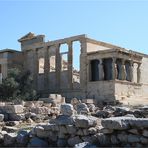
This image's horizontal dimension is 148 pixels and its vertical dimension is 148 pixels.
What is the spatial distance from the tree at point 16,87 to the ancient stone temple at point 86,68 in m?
3.10

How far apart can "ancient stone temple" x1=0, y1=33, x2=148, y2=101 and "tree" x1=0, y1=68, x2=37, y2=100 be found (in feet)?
10.2

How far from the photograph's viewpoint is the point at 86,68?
1298 inches

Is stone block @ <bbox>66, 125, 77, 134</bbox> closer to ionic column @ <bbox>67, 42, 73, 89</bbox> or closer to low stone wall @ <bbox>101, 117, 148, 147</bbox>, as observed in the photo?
low stone wall @ <bbox>101, 117, 148, 147</bbox>

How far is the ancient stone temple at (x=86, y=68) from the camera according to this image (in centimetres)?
3169

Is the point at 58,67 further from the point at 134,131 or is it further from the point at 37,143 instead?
the point at 134,131

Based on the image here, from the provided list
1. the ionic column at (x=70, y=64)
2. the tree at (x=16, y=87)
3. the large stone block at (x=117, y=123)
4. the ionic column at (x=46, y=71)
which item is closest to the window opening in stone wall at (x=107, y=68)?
the ionic column at (x=70, y=64)

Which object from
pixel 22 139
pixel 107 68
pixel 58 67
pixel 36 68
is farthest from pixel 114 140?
pixel 36 68

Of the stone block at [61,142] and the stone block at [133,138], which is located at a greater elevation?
the stone block at [133,138]

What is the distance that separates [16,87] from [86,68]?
6484 millimetres

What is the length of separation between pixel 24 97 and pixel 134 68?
12476mm

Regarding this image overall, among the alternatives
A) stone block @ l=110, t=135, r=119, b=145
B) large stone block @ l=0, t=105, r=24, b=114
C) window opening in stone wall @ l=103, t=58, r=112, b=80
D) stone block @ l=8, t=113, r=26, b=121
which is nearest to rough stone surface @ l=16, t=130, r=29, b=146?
stone block @ l=110, t=135, r=119, b=145

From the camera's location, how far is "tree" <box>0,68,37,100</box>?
1208 inches

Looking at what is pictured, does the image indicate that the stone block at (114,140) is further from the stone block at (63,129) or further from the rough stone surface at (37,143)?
the rough stone surface at (37,143)

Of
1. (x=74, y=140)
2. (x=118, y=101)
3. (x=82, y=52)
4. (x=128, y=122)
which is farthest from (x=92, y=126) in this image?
(x=82, y=52)
